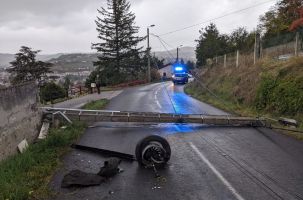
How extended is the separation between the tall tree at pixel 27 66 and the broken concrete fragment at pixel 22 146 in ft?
187

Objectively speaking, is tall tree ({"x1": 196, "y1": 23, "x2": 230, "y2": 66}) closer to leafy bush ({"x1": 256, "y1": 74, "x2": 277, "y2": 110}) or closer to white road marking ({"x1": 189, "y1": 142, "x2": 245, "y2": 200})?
leafy bush ({"x1": 256, "y1": 74, "x2": 277, "y2": 110})

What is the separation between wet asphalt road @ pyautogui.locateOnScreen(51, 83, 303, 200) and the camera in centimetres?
845

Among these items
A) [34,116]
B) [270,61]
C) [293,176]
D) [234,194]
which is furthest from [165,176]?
[270,61]

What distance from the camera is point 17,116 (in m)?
12.9

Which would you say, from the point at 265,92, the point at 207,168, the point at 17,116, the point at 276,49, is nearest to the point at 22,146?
the point at 17,116

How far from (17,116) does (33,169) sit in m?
3.10

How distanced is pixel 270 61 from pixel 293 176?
62.4ft

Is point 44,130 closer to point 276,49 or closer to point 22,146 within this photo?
point 22,146

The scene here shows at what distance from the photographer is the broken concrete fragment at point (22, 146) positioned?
12.4 meters

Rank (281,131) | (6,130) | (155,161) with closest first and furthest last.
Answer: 1. (155,161)
2. (6,130)
3. (281,131)

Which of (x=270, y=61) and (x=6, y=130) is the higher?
(x=270, y=61)

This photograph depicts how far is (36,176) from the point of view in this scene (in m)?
9.82

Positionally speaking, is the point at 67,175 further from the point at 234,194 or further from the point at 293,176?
the point at 293,176

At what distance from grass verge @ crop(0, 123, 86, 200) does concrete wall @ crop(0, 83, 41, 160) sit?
47 centimetres
